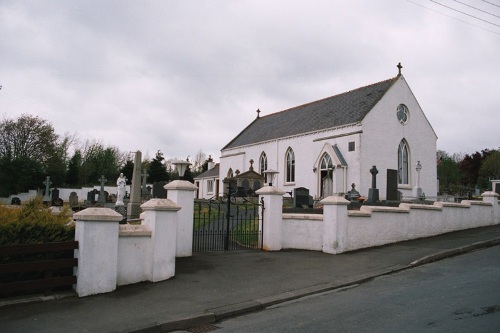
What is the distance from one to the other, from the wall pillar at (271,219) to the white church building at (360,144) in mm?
16114

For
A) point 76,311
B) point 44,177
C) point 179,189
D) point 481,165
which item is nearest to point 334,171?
point 179,189

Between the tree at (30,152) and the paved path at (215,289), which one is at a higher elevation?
the tree at (30,152)

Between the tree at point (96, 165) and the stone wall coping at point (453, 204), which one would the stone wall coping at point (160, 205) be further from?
the tree at point (96, 165)

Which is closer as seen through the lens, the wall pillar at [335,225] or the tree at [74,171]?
the wall pillar at [335,225]

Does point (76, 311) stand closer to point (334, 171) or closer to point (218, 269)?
point (218, 269)

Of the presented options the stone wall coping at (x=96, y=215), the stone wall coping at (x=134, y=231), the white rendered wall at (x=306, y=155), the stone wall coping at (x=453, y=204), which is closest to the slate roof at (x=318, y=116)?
the white rendered wall at (x=306, y=155)

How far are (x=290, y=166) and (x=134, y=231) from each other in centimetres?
2718

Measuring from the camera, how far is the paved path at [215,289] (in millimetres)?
6094

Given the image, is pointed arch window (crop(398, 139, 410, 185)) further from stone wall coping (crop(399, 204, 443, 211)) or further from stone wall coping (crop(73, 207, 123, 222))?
stone wall coping (crop(73, 207, 123, 222))

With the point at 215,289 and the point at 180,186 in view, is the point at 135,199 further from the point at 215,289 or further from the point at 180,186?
the point at 215,289

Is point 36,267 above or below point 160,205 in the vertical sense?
below

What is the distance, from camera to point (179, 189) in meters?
10.6

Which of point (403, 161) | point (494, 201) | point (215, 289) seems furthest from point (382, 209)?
point (403, 161)

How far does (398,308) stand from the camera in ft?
21.4
